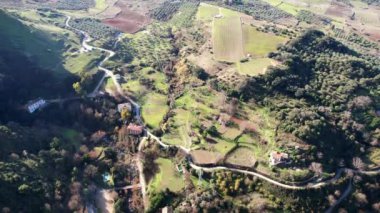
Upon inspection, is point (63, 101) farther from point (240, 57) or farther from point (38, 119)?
point (240, 57)

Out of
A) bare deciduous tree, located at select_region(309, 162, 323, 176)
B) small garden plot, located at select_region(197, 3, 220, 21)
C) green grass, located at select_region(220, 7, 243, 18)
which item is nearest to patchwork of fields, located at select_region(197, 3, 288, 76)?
green grass, located at select_region(220, 7, 243, 18)

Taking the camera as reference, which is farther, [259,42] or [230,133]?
[259,42]

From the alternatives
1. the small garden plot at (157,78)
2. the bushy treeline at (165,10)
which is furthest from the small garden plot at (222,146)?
the bushy treeline at (165,10)

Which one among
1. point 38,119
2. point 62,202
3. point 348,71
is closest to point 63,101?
point 38,119

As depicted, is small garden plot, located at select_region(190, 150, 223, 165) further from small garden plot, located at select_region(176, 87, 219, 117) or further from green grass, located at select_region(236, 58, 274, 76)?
green grass, located at select_region(236, 58, 274, 76)

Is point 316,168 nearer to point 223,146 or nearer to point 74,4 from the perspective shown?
point 223,146

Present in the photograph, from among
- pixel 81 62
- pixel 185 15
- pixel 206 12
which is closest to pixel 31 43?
pixel 81 62

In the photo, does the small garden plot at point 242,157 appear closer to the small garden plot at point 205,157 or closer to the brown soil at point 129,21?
the small garden plot at point 205,157
